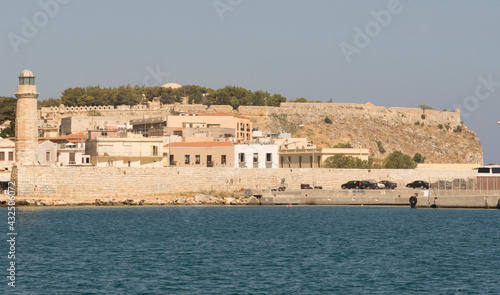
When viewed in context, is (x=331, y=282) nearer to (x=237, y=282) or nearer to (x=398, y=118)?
(x=237, y=282)

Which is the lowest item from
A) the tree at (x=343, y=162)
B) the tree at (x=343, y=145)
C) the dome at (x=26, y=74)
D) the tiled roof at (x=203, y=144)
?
A: the tree at (x=343, y=162)

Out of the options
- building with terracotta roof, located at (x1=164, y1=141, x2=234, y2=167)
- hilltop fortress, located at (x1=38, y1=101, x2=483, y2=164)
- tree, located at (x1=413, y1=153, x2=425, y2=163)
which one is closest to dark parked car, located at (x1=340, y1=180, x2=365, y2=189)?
building with terracotta roof, located at (x1=164, y1=141, x2=234, y2=167)

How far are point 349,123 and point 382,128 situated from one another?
15.9 ft

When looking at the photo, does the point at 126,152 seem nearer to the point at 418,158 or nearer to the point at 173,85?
the point at 418,158

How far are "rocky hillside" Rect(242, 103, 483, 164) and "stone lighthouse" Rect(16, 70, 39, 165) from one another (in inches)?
1920

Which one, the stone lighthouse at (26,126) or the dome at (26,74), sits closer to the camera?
the stone lighthouse at (26,126)

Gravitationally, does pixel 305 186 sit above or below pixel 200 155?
below

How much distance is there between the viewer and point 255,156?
6812 cm

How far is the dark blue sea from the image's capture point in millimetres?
27891

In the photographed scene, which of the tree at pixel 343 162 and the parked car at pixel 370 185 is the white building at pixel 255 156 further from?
the parked car at pixel 370 185

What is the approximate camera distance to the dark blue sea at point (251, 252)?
91.5 ft

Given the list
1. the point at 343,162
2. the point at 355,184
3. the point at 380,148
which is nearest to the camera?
the point at 355,184

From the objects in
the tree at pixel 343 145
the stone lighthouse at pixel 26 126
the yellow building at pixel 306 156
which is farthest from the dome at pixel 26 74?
the tree at pixel 343 145

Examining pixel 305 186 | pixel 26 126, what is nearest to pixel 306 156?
pixel 305 186
